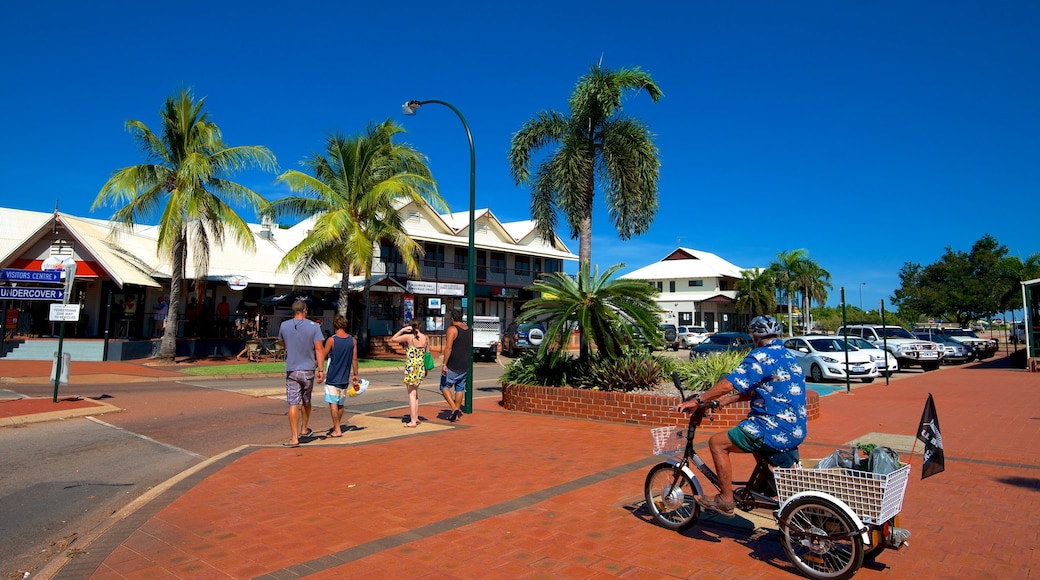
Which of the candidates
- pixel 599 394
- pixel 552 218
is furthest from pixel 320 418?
pixel 552 218

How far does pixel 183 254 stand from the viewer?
23250 mm

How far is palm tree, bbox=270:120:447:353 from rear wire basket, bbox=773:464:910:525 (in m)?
21.4

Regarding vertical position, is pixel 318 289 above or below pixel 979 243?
below

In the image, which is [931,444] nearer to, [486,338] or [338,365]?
[338,365]

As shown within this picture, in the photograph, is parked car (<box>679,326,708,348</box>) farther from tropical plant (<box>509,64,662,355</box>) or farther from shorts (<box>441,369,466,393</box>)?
shorts (<box>441,369,466,393</box>)

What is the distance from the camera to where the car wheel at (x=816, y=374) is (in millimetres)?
20122

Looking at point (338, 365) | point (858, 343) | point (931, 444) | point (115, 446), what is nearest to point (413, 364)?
point (338, 365)

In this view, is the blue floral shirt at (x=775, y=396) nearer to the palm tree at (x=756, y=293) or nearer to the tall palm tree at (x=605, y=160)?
the tall palm tree at (x=605, y=160)

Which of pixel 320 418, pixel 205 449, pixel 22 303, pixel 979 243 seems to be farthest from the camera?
pixel 979 243

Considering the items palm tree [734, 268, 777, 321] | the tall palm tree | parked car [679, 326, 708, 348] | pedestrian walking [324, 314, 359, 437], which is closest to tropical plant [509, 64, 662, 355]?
the tall palm tree

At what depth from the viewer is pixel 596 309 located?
1123cm

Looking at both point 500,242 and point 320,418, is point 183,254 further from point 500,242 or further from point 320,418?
point 500,242

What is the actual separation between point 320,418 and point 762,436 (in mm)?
9105

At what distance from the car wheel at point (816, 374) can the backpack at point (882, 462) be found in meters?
17.3
